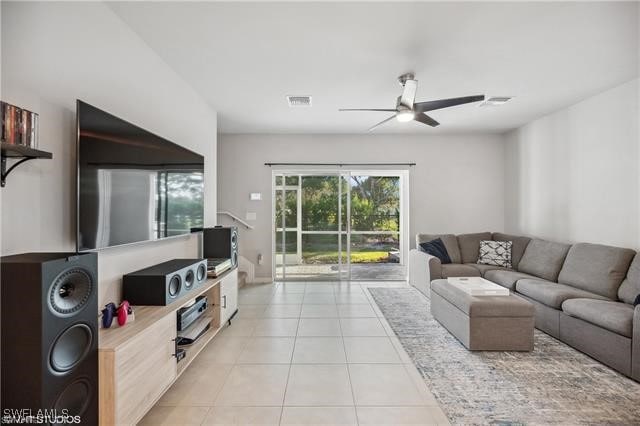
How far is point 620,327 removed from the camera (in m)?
2.33

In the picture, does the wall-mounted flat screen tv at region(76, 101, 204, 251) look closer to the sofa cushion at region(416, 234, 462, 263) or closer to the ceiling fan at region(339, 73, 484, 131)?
the ceiling fan at region(339, 73, 484, 131)

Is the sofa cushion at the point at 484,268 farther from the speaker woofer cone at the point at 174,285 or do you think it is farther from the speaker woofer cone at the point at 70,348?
the speaker woofer cone at the point at 70,348

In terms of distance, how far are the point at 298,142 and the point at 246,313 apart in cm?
312

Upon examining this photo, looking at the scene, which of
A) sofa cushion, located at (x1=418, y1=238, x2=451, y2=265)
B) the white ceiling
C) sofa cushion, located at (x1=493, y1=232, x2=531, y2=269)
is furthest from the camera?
sofa cushion, located at (x1=418, y1=238, x2=451, y2=265)

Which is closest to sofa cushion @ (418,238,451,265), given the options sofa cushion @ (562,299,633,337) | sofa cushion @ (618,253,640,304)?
sofa cushion @ (562,299,633,337)

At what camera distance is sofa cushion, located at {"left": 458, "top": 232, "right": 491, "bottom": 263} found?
16.0 feet

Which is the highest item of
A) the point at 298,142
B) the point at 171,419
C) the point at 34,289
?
the point at 298,142

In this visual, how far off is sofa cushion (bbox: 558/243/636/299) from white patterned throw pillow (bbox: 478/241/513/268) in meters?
0.93

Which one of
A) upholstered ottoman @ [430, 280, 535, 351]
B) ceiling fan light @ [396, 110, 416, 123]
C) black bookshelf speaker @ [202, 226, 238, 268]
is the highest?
ceiling fan light @ [396, 110, 416, 123]

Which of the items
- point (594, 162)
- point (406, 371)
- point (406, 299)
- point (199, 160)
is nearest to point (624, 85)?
point (594, 162)

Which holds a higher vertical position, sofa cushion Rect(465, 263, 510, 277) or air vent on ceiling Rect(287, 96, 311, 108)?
air vent on ceiling Rect(287, 96, 311, 108)

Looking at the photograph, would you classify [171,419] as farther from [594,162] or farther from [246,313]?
[594,162]

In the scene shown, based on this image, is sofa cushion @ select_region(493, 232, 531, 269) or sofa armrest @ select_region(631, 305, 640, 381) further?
sofa cushion @ select_region(493, 232, 531, 269)

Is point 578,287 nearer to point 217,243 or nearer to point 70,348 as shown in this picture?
point 217,243
